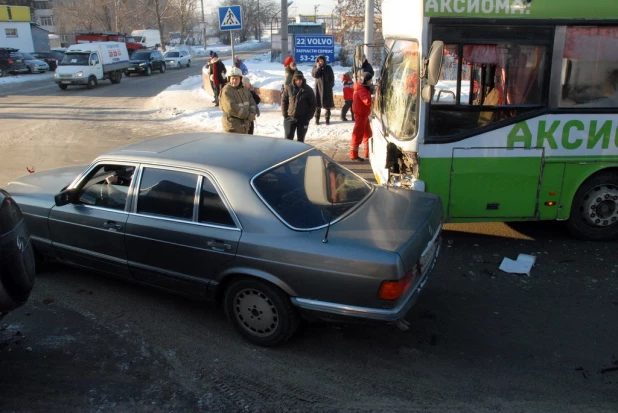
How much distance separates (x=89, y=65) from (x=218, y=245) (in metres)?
24.7

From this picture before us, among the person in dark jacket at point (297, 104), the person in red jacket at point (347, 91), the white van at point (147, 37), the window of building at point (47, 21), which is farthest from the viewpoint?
the window of building at point (47, 21)

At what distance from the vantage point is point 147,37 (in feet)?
176

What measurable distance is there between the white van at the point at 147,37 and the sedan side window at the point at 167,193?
175 feet

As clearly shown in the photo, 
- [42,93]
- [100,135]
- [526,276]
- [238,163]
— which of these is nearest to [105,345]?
[238,163]

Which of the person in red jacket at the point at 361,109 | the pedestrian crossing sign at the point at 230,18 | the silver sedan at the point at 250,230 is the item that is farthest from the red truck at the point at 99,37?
the silver sedan at the point at 250,230

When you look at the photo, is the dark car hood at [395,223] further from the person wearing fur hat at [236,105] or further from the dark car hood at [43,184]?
the person wearing fur hat at [236,105]

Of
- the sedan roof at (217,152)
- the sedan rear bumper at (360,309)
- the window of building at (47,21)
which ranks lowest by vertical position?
the sedan rear bumper at (360,309)

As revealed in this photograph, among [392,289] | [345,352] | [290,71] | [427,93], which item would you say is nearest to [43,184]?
[345,352]

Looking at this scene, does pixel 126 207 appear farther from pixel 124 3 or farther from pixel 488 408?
pixel 124 3

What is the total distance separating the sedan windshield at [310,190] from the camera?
12.4 ft

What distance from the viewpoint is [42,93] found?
2317cm

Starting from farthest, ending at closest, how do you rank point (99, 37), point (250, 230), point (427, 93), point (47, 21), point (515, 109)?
point (47, 21), point (99, 37), point (515, 109), point (427, 93), point (250, 230)

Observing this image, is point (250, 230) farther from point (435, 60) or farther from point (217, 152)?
point (435, 60)

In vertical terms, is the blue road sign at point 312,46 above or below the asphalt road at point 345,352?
above
